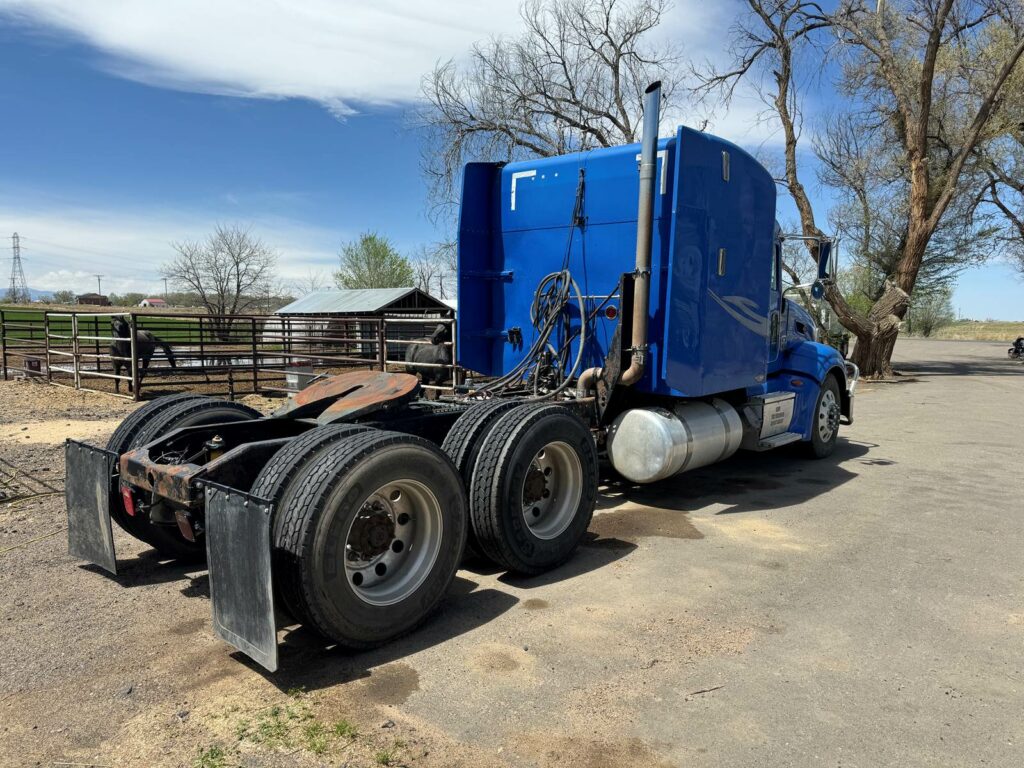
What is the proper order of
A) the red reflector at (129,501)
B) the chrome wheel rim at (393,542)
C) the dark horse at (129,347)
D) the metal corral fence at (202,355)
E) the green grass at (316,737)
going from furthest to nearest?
1. the dark horse at (129,347)
2. the metal corral fence at (202,355)
3. the red reflector at (129,501)
4. the chrome wheel rim at (393,542)
5. the green grass at (316,737)

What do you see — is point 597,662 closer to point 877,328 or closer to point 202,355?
point 202,355

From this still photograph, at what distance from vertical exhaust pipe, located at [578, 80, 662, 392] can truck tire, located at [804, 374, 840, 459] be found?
3646mm

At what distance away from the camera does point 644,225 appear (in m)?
5.69

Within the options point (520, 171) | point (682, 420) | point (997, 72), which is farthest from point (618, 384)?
point (997, 72)

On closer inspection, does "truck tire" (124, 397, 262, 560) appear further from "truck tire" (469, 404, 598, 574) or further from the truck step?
the truck step

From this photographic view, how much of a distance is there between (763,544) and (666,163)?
124 inches

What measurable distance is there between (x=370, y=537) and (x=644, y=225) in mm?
3378

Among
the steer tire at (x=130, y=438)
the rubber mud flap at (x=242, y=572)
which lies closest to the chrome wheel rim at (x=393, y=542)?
the rubber mud flap at (x=242, y=572)

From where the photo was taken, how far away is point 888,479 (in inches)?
312

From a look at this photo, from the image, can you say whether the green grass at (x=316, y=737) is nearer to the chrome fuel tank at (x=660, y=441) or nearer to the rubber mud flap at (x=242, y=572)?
the rubber mud flap at (x=242, y=572)

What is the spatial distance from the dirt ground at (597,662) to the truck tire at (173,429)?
0.14m

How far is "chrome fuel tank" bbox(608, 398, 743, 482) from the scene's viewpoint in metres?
5.99

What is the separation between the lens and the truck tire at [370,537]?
332 cm

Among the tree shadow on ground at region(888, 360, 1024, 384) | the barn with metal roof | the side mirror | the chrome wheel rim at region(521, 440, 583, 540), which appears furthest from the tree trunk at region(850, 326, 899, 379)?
the chrome wheel rim at region(521, 440, 583, 540)
